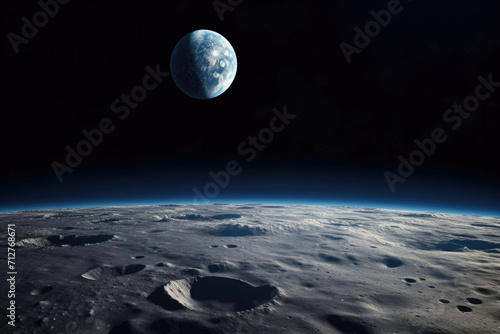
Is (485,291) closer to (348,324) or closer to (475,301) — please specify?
(475,301)

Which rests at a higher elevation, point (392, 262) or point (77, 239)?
point (392, 262)

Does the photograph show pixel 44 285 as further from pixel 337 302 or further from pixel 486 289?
pixel 486 289

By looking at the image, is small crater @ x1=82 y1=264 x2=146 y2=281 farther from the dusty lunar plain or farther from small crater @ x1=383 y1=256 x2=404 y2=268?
small crater @ x1=383 y1=256 x2=404 y2=268

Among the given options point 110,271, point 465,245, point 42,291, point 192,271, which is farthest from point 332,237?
point 42,291

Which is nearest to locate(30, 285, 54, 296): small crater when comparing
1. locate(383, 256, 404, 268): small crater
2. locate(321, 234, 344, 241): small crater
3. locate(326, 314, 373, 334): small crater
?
locate(326, 314, 373, 334): small crater

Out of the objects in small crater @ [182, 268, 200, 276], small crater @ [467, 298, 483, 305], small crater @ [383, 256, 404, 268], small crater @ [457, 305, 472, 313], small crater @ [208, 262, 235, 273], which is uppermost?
small crater @ [383, 256, 404, 268]

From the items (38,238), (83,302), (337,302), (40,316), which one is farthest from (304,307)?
(38,238)

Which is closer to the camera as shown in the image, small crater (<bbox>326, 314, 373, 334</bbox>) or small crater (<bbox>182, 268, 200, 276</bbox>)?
small crater (<bbox>326, 314, 373, 334</bbox>)
